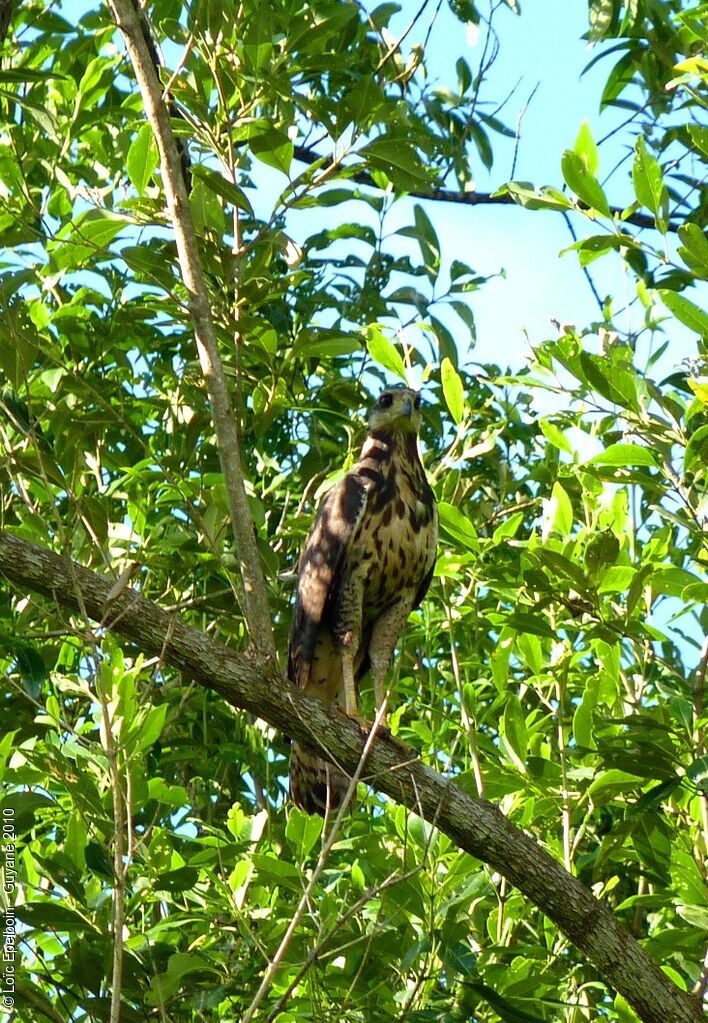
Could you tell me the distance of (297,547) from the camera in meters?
5.32

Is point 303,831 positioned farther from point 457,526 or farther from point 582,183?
point 582,183

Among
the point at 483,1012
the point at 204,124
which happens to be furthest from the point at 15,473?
the point at 483,1012

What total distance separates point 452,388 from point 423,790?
3.99ft

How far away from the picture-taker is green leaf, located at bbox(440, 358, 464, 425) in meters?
4.12

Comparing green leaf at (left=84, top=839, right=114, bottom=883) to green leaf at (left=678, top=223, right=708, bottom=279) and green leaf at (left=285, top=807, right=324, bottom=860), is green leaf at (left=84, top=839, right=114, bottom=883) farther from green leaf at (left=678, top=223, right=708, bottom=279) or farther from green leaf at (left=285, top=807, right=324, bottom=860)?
green leaf at (left=678, top=223, right=708, bottom=279)

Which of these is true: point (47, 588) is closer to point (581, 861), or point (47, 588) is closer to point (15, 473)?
point (15, 473)

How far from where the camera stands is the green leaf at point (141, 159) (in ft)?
12.4

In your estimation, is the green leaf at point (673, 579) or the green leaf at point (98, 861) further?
the green leaf at point (673, 579)

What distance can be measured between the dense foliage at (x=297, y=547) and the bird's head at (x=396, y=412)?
0.43 feet

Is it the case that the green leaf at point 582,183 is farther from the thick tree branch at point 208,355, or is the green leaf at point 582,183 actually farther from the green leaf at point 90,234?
the green leaf at point 90,234

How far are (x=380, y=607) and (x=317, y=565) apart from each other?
385mm

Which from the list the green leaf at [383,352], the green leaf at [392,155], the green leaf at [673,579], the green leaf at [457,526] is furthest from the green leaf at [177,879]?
the green leaf at [392,155]

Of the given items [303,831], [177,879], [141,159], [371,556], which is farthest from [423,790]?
[141,159]

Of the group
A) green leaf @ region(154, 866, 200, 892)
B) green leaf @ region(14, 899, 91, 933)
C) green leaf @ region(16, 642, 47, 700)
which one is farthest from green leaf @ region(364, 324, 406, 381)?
green leaf @ region(14, 899, 91, 933)
